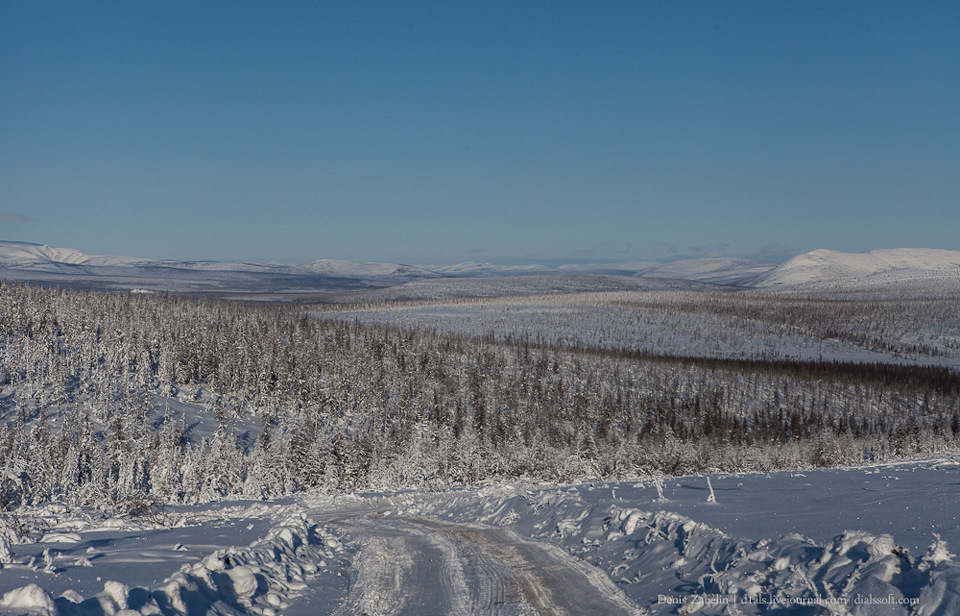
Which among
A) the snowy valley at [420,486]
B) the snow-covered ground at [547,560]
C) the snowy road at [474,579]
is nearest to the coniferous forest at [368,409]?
the snowy valley at [420,486]

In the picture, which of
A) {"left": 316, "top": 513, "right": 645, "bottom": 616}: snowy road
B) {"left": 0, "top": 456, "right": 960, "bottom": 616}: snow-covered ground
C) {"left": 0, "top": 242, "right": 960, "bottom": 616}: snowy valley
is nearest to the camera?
{"left": 0, "top": 456, "right": 960, "bottom": 616}: snow-covered ground

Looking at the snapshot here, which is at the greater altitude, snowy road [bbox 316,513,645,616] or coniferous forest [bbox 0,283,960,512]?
snowy road [bbox 316,513,645,616]

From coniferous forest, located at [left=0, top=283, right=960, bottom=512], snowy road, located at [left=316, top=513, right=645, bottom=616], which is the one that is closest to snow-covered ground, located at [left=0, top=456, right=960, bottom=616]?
snowy road, located at [left=316, top=513, right=645, bottom=616]

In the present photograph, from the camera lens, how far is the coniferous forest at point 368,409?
43.1 meters

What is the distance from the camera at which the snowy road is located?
1021 centimetres

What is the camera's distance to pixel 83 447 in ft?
173

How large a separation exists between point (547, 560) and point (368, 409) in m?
83.0

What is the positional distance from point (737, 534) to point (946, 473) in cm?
1436

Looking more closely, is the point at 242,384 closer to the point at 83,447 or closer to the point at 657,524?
the point at 83,447

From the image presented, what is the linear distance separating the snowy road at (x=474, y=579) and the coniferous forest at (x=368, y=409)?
9.55 metres

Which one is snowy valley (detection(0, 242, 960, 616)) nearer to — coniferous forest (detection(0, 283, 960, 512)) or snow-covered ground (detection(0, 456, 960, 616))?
snow-covered ground (detection(0, 456, 960, 616))

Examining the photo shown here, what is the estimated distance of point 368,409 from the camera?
93.4 meters

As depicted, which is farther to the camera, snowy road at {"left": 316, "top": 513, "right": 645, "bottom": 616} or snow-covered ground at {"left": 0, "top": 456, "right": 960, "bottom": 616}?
snowy road at {"left": 316, "top": 513, "right": 645, "bottom": 616}

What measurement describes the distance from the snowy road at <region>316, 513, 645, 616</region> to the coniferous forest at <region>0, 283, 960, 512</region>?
955cm
